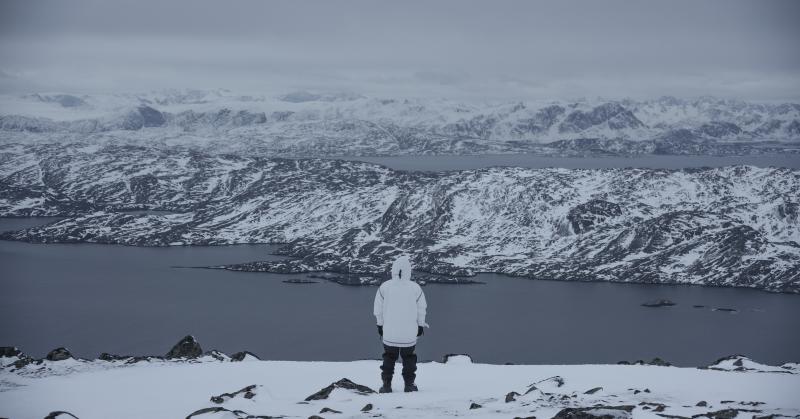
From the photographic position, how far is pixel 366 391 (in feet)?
63.5

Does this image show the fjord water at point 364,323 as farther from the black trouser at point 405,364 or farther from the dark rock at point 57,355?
the black trouser at point 405,364

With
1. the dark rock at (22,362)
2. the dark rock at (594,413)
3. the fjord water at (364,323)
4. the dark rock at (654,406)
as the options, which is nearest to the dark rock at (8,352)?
the dark rock at (22,362)

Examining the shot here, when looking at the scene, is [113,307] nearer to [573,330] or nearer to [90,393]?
[573,330]

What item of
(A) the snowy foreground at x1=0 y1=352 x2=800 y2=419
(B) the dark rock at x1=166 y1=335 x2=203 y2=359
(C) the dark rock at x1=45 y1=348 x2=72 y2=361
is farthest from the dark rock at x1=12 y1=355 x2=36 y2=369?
(B) the dark rock at x1=166 y1=335 x2=203 y2=359

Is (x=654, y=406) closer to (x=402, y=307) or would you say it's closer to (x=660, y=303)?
(x=402, y=307)

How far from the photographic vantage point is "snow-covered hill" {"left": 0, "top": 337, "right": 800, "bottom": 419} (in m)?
16.3

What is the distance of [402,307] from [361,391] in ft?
8.14

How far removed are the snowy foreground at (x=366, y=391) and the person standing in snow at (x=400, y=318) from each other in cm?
71

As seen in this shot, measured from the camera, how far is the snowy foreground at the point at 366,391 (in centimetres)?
1638

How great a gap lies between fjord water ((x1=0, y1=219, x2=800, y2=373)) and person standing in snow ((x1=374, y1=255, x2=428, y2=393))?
105 m

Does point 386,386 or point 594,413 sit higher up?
point 594,413

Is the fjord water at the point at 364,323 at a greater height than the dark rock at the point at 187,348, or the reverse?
the dark rock at the point at 187,348

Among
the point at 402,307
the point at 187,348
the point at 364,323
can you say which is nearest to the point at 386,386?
the point at 402,307

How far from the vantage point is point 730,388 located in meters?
18.9
